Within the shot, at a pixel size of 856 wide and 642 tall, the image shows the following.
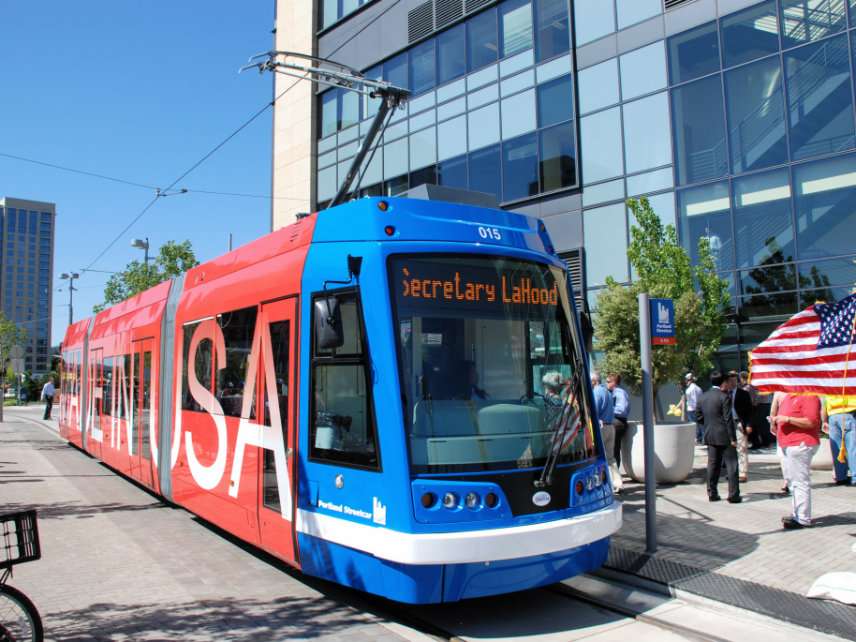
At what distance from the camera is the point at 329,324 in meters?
5.20

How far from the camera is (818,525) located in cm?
775

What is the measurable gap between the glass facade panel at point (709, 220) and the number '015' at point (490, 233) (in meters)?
12.5

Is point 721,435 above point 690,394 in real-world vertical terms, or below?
below

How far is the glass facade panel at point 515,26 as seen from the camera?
20.5 m

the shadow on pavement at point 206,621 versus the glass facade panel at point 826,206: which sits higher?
the glass facade panel at point 826,206

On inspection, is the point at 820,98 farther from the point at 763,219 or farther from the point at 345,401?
the point at 345,401

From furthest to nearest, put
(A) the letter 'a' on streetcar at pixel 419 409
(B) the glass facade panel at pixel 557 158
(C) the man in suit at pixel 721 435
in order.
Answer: (B) the glass facade panel at pixel 557 158
(C) the man in suit at pixel 721 435
(A) the letter 'a' on streetcar at pixel 419 409

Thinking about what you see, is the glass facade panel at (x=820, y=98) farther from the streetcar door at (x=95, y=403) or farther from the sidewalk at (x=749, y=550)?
the streetcar door at (x=95, y=403)

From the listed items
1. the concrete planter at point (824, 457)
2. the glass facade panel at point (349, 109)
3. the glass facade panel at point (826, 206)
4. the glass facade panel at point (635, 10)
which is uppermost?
the glass facade panel at point (349, 109)

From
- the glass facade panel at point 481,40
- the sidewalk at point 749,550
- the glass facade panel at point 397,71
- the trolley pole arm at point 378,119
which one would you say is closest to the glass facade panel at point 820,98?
the sidewalk at point 749,550

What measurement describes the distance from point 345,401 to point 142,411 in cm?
620

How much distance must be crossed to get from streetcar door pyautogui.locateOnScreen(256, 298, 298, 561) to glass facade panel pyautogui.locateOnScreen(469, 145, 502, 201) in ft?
50.9

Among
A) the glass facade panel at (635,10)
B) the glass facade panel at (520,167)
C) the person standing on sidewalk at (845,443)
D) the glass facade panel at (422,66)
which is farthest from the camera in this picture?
the glass facade panel at (422,66)

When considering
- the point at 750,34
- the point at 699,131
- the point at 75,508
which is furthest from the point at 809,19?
the point at 75,508
